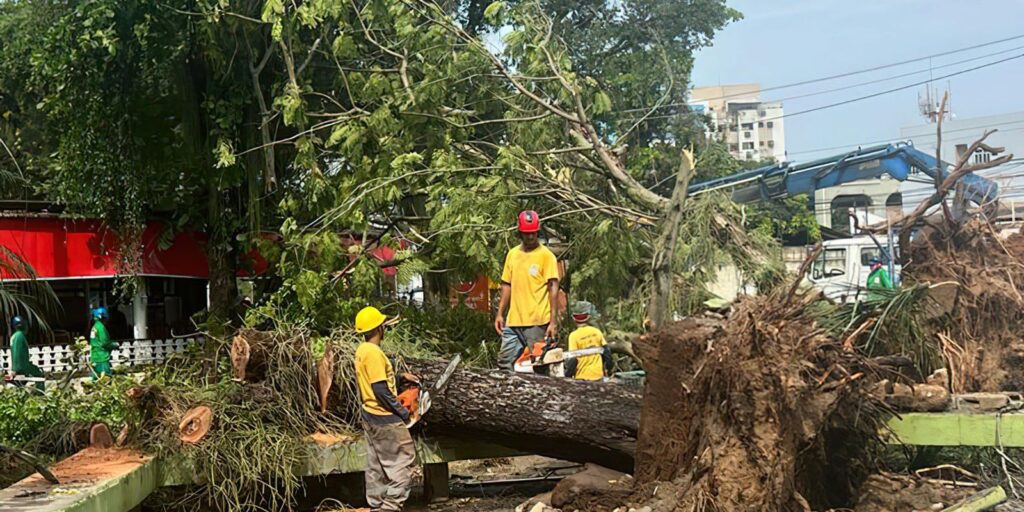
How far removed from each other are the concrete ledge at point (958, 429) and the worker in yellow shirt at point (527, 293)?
103 inches

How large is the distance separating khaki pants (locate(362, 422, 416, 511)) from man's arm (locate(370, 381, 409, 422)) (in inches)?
5.5

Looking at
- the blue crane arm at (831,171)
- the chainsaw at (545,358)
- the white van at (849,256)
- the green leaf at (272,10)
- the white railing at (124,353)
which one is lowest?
the white railing at (124,353)

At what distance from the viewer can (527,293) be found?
7.61 meters

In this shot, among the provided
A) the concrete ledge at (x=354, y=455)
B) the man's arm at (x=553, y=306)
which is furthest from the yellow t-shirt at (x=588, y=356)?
the concrete ledge at (x=354, y=455)

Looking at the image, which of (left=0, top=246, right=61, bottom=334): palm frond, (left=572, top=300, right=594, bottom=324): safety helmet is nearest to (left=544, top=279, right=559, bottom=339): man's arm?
(left=572, top=300, right=594, bottom=324): safety helmet

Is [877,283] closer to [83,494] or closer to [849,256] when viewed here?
[83,494]

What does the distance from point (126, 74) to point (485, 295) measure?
5.10 metres

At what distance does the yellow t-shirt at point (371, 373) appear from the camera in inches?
249

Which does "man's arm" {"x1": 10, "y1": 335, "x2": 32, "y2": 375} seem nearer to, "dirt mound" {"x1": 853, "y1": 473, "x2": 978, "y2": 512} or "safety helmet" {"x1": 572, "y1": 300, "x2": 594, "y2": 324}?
"safety helmet" {"x1": 572, "y1": 300, "x2": 594, "y2": 324}

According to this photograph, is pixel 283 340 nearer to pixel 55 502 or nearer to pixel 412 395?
pixel 412 395

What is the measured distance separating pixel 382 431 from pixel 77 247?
9.80 meters

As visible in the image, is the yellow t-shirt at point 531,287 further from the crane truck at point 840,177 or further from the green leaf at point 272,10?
the crane truck at point 840,177

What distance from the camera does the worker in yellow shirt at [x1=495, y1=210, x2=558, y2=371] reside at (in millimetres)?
7590

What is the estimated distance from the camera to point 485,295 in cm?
1259
